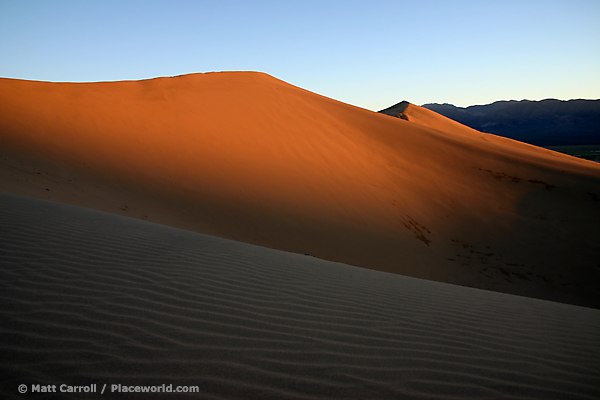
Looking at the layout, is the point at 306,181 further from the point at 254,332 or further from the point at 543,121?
the point at 543,121

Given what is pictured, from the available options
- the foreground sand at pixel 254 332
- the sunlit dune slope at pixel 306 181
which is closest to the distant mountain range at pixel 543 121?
the sunlit dune slope at pixel 306 181

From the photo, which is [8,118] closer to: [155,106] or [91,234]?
[155,106]

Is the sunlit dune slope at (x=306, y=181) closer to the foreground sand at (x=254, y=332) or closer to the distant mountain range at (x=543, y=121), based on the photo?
the foreground sand at (x=254, y=332)

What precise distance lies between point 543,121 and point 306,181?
138740 mm

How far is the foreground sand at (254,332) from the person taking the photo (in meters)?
2.03

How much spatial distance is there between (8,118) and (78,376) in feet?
41.9

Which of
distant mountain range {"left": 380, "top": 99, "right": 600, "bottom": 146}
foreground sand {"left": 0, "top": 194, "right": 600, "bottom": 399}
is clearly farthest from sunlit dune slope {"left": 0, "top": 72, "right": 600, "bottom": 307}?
distant mountain range {"left": 380, "top": 99, "right": 600, "bottom": 146}

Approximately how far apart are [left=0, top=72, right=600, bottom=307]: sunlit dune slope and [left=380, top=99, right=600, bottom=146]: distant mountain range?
98.8 meters

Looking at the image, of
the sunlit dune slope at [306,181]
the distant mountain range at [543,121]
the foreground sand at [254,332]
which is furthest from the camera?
the distant mountain range at [543,121]

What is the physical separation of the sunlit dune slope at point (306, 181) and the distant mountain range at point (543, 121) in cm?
9881

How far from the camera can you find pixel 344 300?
11.9 feet

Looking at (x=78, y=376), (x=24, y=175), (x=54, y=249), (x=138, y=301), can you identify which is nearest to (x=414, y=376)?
(x=78, y=376)

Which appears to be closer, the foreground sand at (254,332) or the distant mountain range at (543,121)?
the foreground sand at (254,332)

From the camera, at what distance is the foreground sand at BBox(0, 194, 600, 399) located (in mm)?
2033
